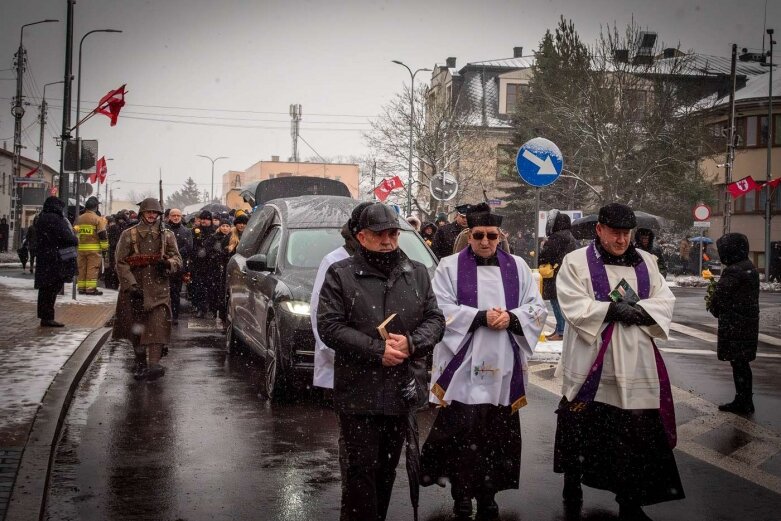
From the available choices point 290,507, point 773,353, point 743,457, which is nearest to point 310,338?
point 290,507

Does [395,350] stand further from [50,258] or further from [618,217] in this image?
[50,258]

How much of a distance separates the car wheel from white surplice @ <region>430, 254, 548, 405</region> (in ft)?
11.0

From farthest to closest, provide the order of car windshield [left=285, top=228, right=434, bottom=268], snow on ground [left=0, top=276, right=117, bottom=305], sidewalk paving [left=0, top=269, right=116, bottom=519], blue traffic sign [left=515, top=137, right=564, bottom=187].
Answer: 1. snow on ground [left=0, top=276, right=117, bottom=305]
2. blue traffic sign [left=515, top=137, right=564, bottom=187]
3. car windshield [left=285, top=228, right=434, bottom=268]
4. sidewalk paving [left=0, top=269, right=116, bottom=519]

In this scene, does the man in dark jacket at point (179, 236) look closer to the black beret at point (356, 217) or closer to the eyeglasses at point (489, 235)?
the eyeglasses at point (489, 235)

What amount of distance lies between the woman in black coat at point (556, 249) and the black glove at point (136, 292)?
5.95 meters

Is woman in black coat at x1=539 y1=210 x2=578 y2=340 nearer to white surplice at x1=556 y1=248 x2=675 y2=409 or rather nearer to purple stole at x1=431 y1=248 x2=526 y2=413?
white surplice at x1=556 y1=248 x2=675 y2=409

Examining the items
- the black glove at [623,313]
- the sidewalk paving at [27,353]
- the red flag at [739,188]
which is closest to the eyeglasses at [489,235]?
the black glove at [623,313]

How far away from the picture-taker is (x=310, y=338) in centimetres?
873

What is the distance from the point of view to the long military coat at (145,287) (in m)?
10.0

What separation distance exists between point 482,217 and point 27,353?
702 centimetres

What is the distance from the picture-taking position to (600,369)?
5.63 meters

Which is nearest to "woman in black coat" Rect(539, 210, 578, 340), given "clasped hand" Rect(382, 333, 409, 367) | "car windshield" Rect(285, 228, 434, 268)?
"car windshield" Rect(285, 228, 434, 268)

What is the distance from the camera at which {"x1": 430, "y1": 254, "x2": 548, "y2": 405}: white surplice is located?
18.3 ft

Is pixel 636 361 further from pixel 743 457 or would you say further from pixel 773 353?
pixel 773 353
